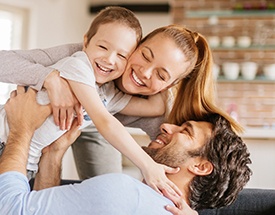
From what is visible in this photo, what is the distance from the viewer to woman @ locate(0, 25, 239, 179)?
5.72ft

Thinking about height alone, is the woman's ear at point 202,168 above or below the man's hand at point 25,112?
below

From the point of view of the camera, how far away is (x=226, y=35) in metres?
6.18

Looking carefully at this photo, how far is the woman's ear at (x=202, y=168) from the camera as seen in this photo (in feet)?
5.59

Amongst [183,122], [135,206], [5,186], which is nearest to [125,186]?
[135,206]

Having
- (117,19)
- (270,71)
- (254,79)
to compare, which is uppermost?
(117,19)

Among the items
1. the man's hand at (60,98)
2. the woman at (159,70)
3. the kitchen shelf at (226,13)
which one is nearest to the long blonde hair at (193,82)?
the woman at (159,70)

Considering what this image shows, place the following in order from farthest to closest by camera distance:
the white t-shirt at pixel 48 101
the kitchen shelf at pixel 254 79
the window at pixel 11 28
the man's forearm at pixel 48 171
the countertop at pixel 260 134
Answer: the kitchen shelf at pixel 254 79 < the window at pixel 11 28 < the countertop at pixel 260 134 < the man's forearm at pixel 48 171 < the white t-shirt at pixel 48 101

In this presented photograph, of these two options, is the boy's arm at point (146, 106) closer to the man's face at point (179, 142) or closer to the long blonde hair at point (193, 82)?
the long blonde hair at point (193, 82)

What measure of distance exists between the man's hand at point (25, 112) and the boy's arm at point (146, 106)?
1.25 ft

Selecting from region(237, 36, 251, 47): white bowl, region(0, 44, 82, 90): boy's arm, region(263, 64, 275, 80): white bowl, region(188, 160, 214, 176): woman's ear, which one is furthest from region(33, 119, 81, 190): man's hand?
region(237, 36, 251, 47): white bowl

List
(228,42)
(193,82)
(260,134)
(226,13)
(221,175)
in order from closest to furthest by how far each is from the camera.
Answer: (221,175), (193,82), (260,134), (228,42), (226,13)

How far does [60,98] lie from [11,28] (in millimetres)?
4302

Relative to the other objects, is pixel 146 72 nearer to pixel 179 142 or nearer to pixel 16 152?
pixel 179 142

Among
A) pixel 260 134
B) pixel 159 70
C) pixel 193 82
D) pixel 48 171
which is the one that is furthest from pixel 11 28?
pixel 159 70
